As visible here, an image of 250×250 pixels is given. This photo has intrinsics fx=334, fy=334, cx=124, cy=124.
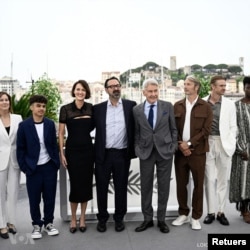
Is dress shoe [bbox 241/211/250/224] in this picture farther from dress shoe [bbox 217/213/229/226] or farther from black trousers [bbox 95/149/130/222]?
black trousers [bbox 95/149/130/222]

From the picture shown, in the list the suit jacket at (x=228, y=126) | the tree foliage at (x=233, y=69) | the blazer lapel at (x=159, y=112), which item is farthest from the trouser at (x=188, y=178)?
the tree foliage at (x=233, y=69)

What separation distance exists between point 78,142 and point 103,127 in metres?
0.24

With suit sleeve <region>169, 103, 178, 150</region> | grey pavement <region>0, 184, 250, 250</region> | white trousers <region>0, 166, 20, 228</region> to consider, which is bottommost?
grey pavement <region>0, 184, 250, 250</region>

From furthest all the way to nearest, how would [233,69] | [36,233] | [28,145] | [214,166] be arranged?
[233,69] < [214,166] < [36,233] < [28,145]

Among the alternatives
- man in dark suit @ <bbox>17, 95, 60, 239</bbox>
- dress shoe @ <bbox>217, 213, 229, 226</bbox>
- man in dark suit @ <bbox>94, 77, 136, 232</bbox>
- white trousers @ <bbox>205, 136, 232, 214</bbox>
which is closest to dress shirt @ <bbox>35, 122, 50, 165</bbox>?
man in dark suit @ <bbox>17, 95, 60, 239</bbox>

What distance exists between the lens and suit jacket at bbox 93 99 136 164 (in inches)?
109

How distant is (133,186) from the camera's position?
3.18 metres

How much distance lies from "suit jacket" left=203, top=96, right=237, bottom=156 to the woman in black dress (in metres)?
1.13

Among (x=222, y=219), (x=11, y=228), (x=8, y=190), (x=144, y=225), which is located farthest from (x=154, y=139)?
(x=11, y=228)

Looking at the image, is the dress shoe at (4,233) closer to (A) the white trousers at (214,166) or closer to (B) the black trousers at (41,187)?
(B) the black trousers at (41,187)

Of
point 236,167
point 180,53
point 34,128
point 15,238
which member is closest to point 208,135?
point 236,167

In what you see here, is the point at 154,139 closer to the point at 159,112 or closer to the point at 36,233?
the point at 159,112

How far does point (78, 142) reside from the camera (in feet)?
9.04

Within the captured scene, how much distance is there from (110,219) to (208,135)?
1.20 meters
